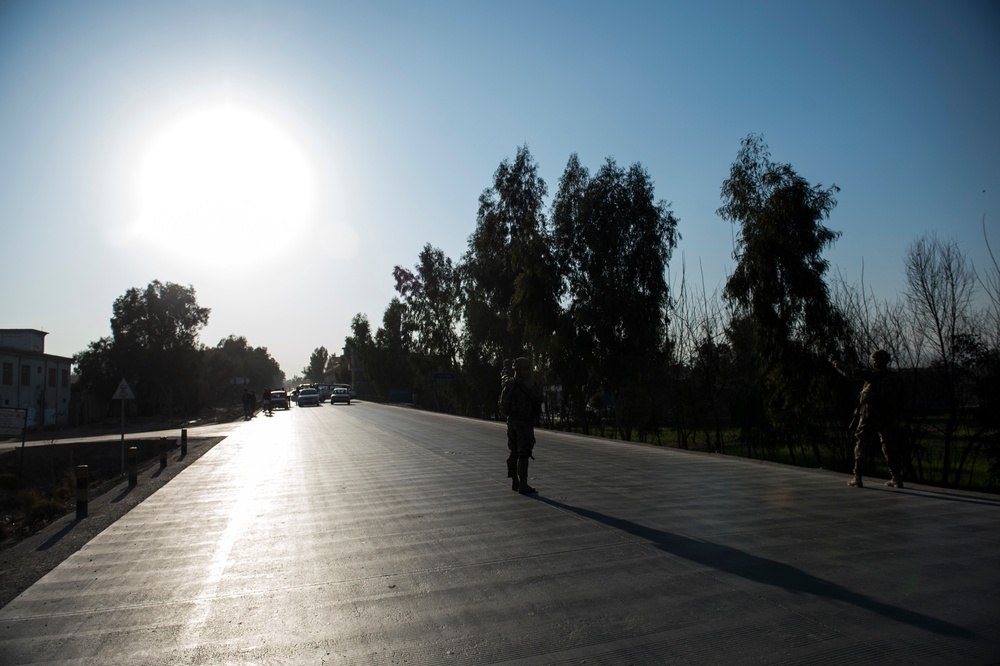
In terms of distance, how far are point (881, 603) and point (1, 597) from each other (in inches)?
273

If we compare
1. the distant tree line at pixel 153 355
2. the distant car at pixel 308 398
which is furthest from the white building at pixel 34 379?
the distant car at pixel 308 398

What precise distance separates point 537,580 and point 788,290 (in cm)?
1241

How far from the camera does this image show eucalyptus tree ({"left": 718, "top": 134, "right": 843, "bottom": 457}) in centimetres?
1556

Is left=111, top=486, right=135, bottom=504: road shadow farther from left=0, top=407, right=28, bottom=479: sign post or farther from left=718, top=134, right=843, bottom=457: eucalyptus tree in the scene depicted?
left=718, top=134, right=843, bottom=457: eucalyptus tree

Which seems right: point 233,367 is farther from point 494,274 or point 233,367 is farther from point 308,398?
point 494,274

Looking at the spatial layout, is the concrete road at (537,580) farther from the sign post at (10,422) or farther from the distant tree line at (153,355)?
the distant tree line at (153,355)

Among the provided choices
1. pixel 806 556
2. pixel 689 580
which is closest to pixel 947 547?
pixel 806 556

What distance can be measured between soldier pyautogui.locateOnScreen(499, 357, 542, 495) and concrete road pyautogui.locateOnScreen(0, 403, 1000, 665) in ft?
1.93

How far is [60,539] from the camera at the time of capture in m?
8.16

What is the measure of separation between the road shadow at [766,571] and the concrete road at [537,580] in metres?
0.02

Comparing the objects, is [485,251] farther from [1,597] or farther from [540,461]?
[1,597]

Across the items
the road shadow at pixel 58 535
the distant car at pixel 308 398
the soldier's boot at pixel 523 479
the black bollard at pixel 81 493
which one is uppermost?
the distant car at pixel 308 398

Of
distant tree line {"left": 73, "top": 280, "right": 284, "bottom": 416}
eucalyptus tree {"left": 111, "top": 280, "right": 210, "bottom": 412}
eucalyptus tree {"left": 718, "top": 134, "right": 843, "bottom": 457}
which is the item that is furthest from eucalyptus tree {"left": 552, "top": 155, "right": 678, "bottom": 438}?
eucalyptus tree {"left": 111, "top": 280, "right": 210, "bottom": 412}

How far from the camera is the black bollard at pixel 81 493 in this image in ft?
31.9
